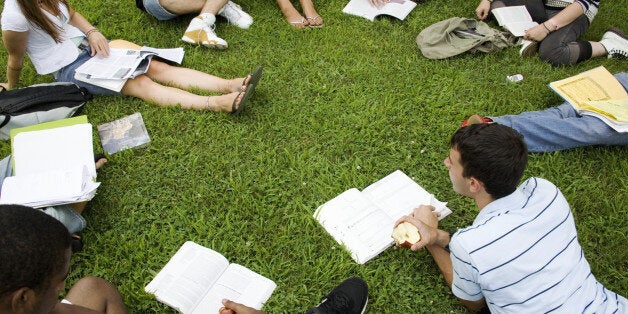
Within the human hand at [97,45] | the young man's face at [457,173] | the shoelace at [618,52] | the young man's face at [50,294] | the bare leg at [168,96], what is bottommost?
the shoelace at [618,52]

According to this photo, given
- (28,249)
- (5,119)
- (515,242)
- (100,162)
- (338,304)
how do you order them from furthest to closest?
Result: (5,119)
(100,162)
(338,304)
(515,242)
(28,249)

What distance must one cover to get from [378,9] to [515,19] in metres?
1.34

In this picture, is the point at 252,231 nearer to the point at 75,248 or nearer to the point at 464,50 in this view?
the point at 75,248

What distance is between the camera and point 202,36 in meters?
4.34

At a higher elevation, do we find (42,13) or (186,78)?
(42,13)

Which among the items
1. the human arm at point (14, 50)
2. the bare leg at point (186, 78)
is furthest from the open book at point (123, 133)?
the human arm at point (14, 50)

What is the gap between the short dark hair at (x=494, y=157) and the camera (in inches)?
82.1

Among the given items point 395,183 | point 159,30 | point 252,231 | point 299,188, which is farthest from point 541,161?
point 159,30

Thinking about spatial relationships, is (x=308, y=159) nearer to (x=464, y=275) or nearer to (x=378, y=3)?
(x=464, y=275)

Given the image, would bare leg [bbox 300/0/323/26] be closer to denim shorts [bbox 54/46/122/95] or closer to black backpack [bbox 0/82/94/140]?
denim shorts [bbox 54/46/122/95]

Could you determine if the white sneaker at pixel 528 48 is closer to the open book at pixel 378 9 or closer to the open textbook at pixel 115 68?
the open book at pixel 378 9

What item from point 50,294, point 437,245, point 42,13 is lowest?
point 437,245

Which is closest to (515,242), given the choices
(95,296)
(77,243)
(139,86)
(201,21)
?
(95,296)

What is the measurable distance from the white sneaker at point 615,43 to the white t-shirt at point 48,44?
4.64 m
